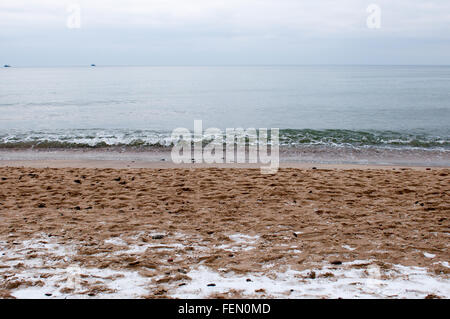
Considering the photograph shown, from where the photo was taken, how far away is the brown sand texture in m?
3.78

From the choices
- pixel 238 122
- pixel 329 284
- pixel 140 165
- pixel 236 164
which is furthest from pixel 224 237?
pixel 238 122

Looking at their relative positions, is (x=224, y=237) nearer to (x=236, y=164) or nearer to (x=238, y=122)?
(x=236, y=164)

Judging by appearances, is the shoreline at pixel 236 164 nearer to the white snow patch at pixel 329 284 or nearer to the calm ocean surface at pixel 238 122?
the calm ocean surface at pixel 238 122

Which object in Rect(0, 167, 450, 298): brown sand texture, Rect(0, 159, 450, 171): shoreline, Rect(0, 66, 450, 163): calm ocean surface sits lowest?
Rect(0, 167, 450, 298): brown sand texture

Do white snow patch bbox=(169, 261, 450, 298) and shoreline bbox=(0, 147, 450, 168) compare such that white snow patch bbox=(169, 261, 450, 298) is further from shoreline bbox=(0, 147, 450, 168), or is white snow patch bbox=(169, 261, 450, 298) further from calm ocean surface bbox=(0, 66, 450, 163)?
calm ocean surface bbox=(0, 66, 450, 163)

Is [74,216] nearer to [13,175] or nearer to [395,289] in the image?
[13,175]

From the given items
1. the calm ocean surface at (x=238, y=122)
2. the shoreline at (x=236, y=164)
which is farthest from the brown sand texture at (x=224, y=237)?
the calm ocean surface at (x=238, y=122)

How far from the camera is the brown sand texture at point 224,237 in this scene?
3.78 meters

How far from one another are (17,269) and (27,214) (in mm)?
2240

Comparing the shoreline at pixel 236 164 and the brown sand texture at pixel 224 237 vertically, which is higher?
the shoreline at pixel 236 164

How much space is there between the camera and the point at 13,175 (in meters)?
8.94

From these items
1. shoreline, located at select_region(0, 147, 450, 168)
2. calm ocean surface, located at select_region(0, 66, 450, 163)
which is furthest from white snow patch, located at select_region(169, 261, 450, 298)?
calm ocean surface, located at select_region(0, 66, 450, 163)
